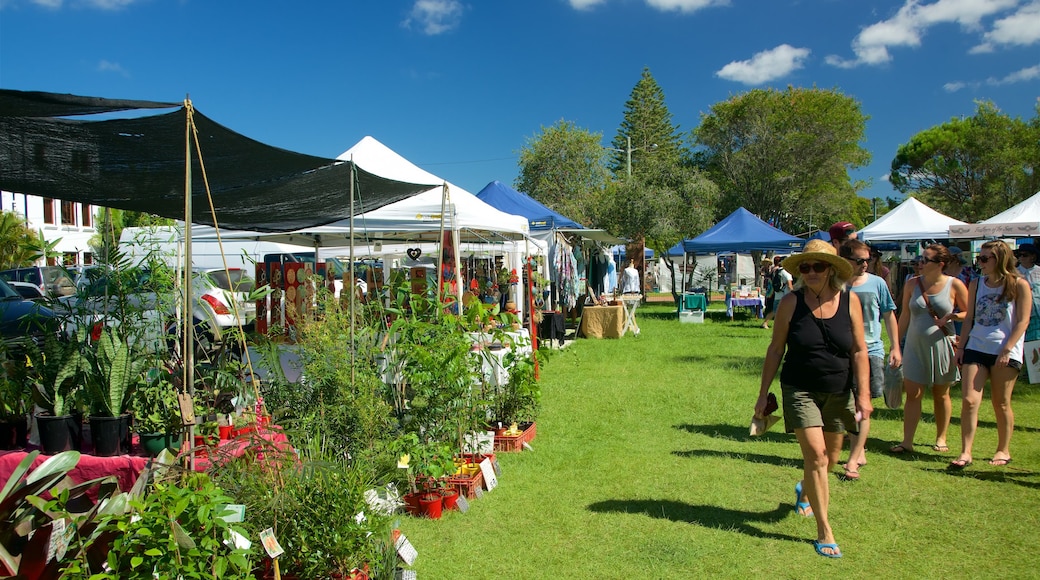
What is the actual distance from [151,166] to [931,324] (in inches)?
202

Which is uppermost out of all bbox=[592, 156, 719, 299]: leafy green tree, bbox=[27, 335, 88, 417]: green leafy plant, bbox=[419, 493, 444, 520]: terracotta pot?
bbox=[592, 156, 719, 299]: leafy green tree

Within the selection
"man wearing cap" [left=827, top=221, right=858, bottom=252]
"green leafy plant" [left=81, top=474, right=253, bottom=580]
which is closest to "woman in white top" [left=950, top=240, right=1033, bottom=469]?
"man wearing cap" [left=827, top=221, right=858, bottom=252]

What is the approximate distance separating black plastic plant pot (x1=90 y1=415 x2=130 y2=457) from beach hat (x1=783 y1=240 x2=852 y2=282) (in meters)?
3.40

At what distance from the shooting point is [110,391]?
317cm

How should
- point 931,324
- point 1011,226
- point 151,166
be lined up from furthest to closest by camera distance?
1. point 1011,226
2. point 931,324
3. point 151,166

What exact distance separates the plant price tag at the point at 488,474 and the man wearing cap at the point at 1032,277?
366 cm

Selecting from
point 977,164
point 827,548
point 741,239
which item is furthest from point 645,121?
point 827,548

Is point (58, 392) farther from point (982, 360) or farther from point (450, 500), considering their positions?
point (982, 360)

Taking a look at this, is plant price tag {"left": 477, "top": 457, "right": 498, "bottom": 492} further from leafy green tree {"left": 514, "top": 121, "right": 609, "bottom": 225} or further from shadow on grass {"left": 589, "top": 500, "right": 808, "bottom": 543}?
leafy green tree {"left": 514, "top": 121, "right": 609, "bottom": 225}

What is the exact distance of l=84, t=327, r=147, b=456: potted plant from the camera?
3143mm

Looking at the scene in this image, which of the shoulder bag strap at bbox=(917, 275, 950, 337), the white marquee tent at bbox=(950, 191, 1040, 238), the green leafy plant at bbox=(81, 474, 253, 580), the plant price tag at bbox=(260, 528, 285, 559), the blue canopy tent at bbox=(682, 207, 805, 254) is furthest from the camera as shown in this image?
the blue canopy tent at bbox=(682, 207, 805, 254)

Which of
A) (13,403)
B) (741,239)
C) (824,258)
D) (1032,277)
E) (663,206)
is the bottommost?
(13,403)

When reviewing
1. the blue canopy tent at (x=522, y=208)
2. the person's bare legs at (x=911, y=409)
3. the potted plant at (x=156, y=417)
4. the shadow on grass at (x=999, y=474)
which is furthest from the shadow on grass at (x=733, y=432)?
the blue canopy tent at (x=522, y=208)

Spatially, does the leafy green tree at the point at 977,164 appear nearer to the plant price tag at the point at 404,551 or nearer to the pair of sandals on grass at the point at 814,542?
the pair of sandals on grass at the point at 814,542
